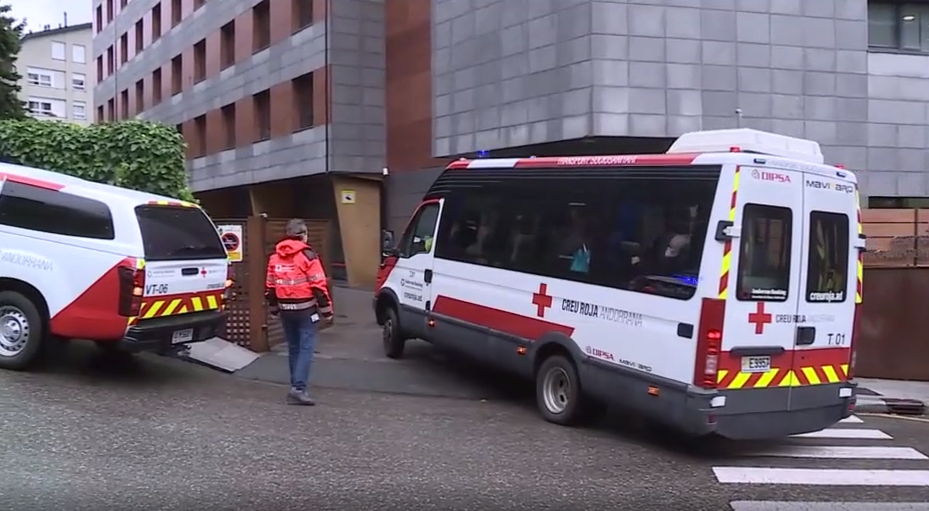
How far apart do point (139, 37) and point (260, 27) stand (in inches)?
602

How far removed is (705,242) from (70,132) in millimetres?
9646

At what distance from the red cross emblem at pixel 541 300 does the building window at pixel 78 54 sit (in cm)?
7835

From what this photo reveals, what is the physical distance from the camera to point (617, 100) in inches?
666

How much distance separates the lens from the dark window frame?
7.47 m

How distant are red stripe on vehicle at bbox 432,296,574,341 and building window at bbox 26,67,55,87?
74264 mm

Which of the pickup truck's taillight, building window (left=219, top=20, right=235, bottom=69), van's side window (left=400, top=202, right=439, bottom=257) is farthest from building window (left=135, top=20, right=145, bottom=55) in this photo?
the pickup truck's taillight

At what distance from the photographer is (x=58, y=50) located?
252ft

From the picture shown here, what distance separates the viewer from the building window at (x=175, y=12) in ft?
123

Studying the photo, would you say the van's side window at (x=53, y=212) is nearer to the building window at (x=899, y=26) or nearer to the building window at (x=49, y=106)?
the building window at (x=899, y=26)

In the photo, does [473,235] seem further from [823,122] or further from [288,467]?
[823,122]

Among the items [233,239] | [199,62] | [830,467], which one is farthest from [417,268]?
[199,62]

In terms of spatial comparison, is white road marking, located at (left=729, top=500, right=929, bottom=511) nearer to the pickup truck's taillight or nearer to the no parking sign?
the pickup truck's taillight

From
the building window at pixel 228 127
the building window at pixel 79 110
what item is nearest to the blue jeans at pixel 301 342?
the building window at pixel 228 127

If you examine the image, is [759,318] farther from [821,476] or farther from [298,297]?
[298,297]
